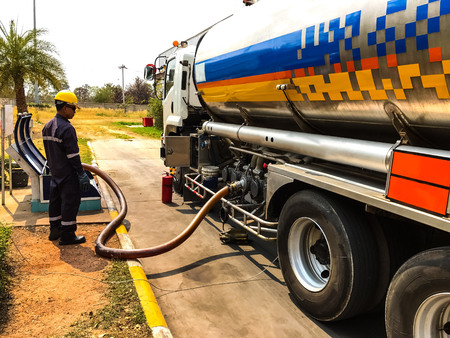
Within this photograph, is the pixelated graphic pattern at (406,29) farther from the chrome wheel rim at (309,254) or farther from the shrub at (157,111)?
the shrub at (157,111)

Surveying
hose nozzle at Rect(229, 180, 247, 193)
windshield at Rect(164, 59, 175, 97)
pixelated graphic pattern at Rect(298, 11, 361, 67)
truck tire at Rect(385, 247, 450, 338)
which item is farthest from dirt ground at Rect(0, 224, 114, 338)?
windshield at Rect(164, 59, 175, 97)

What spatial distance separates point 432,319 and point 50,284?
364 centimetres

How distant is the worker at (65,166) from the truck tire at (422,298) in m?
4.04

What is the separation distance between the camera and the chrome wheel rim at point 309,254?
3.77 meters

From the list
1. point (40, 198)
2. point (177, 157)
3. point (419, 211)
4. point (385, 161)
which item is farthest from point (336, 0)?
point (40, 198)

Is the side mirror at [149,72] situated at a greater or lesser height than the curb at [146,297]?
greater

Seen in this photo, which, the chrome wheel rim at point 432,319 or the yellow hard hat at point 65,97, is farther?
the yellow hard hat at point 65,97

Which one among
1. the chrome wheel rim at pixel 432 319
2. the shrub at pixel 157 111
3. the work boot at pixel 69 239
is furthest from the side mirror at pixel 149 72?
the shrub at pixel 157 111

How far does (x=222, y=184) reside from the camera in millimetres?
7113

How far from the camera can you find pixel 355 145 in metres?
3.34

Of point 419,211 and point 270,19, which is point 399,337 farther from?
point 270,19

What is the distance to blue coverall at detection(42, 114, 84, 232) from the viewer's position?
5.18 m

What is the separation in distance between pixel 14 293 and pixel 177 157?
13.7 ft

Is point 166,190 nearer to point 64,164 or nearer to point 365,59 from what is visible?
point 64,164
